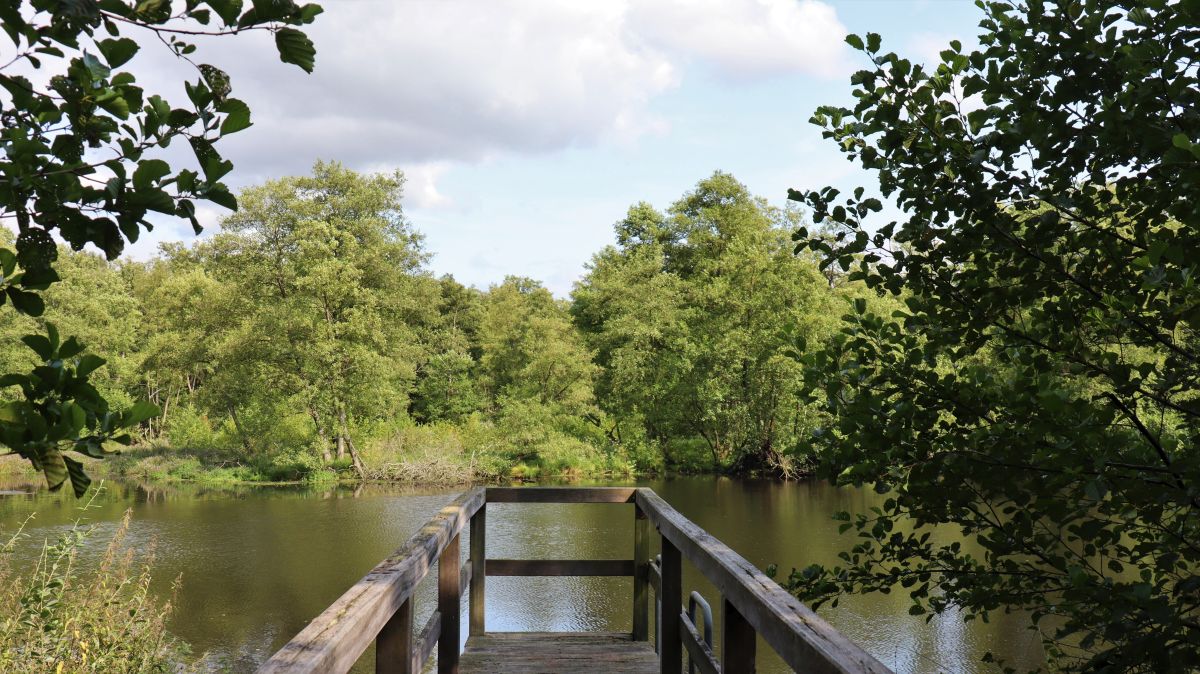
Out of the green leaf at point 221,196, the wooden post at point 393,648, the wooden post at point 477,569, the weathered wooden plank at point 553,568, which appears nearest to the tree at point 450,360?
the weathered wooden plank at point 553,568

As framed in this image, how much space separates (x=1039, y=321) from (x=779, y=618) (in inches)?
68.6

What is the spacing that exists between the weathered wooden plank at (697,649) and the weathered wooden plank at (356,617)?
926mm

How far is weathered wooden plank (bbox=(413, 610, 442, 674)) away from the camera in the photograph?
2.91 meters

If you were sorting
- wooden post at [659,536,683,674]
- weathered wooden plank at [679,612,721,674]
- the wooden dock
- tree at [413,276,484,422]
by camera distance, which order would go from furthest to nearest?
tree at [413,276,484,422]
wooden post at [659,536,683,674]
weathered wooden plank at [679,612,721,674]
the wooden dock

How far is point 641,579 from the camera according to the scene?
4.94 metres

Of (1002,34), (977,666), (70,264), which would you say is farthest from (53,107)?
(70,264)

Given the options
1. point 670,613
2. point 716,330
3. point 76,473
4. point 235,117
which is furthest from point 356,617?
point 716,330

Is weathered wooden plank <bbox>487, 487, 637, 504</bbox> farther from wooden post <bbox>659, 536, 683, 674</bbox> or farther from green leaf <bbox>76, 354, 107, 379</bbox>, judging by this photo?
green leaf <bbox>76, 354, 107, 379</bbox>

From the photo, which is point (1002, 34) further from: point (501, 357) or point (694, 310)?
point (501, 357)

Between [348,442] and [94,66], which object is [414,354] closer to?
[348,442]

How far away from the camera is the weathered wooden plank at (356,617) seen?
1.54 meters

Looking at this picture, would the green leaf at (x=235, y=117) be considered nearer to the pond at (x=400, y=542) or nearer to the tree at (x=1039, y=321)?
the tree at (x=1039, y=321)

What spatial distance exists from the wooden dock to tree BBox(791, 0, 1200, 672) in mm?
699

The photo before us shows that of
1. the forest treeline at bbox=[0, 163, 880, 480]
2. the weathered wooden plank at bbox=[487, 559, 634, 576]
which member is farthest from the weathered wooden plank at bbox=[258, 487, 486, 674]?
the forest treeline at bbox=[0, 163, 880, 480]
